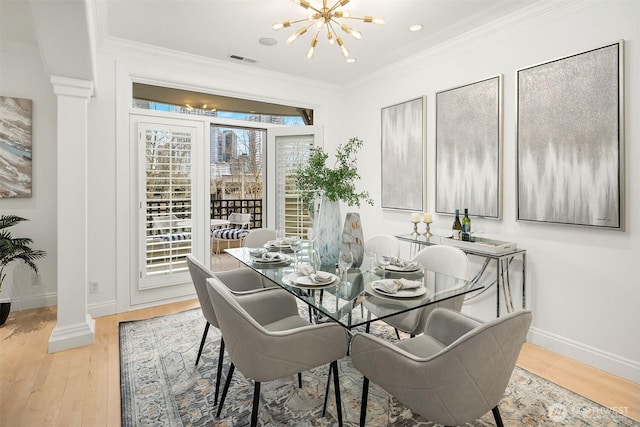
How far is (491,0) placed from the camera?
2705mm

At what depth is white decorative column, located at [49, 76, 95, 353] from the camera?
8.96ft

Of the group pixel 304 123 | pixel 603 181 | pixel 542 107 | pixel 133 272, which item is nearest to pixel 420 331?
pixel 603 181

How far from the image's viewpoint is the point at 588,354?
2.52 m

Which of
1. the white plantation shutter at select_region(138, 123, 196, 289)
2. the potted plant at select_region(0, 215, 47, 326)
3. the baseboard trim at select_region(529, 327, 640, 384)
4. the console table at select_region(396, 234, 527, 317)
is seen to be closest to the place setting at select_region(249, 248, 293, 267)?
the console table at select_region(396, 234, 527, 317)

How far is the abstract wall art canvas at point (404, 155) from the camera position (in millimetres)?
3799

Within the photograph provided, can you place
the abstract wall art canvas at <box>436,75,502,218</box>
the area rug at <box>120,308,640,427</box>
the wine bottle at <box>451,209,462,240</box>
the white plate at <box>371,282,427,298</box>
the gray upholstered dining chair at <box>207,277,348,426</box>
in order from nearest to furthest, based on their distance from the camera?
the gray upholstered dining chair at <box>207,277,348,426</box> → the white plate at <box>371,282,427,298</box> → the area rug at <box>120,308,640,427</box> → the abstract wall art canvas at <box>436,75,502,218</box> → the wine bottle at <box>451,209,462,240</box>

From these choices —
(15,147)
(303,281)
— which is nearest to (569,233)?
(303,281)

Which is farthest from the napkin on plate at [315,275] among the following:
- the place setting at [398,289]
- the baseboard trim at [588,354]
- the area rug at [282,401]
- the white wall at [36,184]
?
the white wall at [36,184]

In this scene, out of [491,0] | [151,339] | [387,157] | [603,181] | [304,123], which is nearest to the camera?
[603,181]

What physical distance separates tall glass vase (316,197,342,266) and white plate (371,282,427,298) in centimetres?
55

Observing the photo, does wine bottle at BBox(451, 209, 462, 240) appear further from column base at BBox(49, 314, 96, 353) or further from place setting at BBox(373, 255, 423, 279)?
column base at BBox(49, 314, 96, 353)

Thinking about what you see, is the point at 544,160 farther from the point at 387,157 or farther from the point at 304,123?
the point at 304,123

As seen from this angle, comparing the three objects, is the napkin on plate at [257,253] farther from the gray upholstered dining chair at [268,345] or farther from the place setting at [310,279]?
the gray upholstered dining chair at [268,345]

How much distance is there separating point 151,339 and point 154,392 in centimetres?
86
